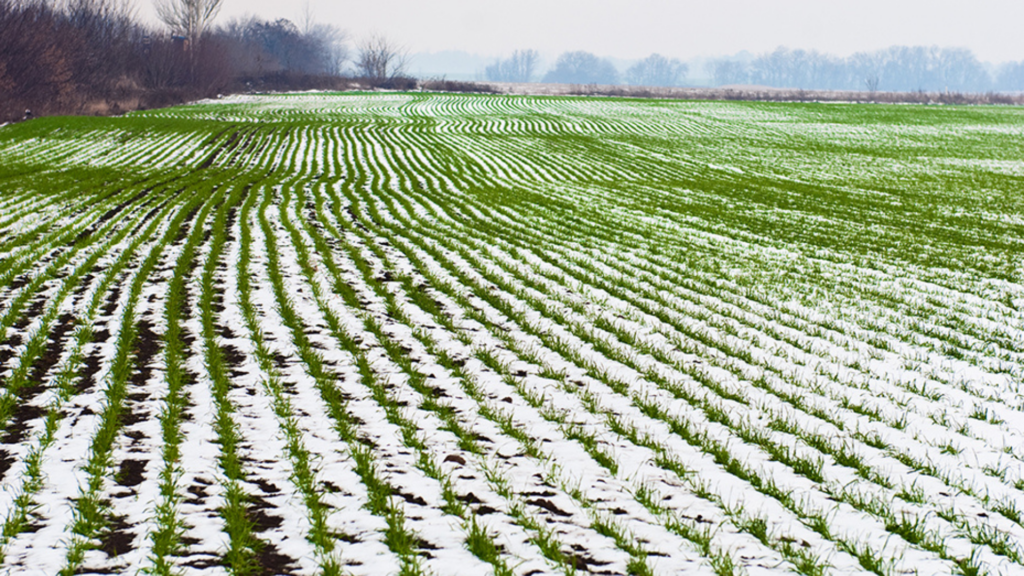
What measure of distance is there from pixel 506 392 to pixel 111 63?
73.5 meters

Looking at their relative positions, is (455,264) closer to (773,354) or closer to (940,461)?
(773,354)

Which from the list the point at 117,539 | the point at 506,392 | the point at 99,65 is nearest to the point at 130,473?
the point at 117,539

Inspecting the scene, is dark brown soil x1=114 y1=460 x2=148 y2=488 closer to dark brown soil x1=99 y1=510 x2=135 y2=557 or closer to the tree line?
dark brown soil x1=99 y1=510 x2=135 y2=557

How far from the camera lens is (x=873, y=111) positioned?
189 ft

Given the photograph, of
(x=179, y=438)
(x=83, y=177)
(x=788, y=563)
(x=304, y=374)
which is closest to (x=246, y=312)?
(x=304, y=374)

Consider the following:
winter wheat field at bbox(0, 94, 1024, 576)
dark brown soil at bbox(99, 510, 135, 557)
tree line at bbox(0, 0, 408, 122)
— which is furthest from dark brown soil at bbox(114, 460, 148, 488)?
tree line at bbox(0, 0, 408, 122)

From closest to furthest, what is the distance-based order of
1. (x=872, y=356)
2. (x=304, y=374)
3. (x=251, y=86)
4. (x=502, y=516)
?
(x=502, y=516), (x=304, y=374), (x=872, y=356), (x=251, y=86)

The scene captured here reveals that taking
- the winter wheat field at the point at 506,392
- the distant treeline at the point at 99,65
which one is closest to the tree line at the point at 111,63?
the distant treeline at the point at 99,65

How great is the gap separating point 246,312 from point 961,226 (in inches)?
596

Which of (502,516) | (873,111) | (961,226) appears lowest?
(502,516)

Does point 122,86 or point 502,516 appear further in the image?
point 122,86

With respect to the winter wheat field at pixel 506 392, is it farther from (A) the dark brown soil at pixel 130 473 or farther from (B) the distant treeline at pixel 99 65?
(B) the distant treeline at pixel 99 65

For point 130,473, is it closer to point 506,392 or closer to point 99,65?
point 506,392

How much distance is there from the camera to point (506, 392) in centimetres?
593
